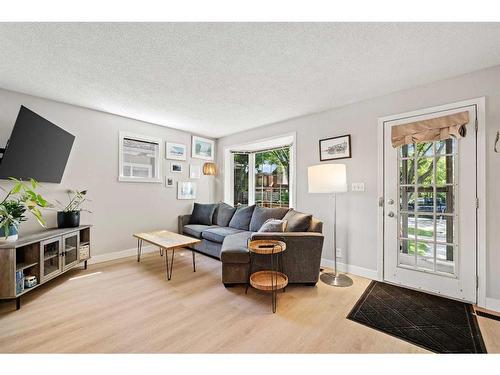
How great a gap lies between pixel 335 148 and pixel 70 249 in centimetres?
375

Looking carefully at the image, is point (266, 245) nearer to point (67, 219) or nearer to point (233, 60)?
point (233, 60)

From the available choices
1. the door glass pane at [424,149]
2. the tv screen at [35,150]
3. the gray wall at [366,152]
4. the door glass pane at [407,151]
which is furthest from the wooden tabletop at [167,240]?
the door glass pane at [424,149]

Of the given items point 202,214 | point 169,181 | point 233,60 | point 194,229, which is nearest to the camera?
point 233,60

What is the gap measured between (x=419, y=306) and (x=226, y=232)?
8.09 ft

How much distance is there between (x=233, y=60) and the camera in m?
1.85

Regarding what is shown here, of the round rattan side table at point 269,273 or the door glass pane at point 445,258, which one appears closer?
the round rattan side table at point 269,273

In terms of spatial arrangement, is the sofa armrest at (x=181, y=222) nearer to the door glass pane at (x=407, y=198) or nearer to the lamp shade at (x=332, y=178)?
the lamp shade at (x=332, y=178)

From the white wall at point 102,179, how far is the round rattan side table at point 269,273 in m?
2.30

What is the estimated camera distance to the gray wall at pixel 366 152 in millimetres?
1963

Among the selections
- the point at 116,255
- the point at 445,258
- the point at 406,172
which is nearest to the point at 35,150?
the point at 116,255

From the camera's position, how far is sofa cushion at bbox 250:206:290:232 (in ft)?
10.6

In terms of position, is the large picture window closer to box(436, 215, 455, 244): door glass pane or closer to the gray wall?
the gray wall
